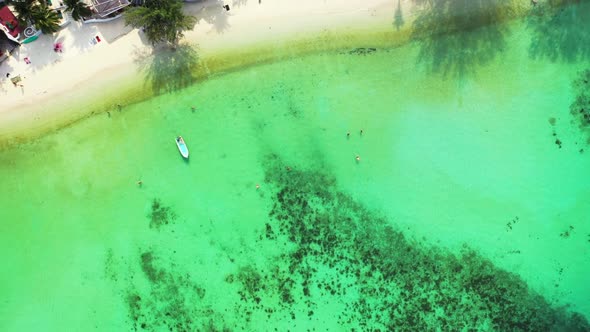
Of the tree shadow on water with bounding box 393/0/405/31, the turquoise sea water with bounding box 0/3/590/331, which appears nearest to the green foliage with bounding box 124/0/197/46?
the turquoise sea water with bounding box 0/3/590/331

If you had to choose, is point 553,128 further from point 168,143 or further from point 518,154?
point 168,143

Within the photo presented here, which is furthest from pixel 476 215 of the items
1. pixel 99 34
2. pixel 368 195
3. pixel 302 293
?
pixel 99 34

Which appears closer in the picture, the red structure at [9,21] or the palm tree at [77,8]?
the palm tree at [77,8]

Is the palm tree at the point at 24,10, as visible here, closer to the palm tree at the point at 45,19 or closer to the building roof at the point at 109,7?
the palm tree at the point at 45,19

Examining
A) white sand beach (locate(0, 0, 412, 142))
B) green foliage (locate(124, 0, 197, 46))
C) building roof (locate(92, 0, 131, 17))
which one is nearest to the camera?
green foliage (locate(124, 0, 197, 46))

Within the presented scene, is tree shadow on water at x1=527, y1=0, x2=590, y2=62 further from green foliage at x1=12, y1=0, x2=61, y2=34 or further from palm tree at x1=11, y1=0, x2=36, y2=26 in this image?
palm tree at x1=11, y1=0, x2=36, y2=26

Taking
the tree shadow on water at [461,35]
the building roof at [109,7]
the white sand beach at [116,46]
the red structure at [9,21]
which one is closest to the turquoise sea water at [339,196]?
the tree shadow on water at [461,35]
